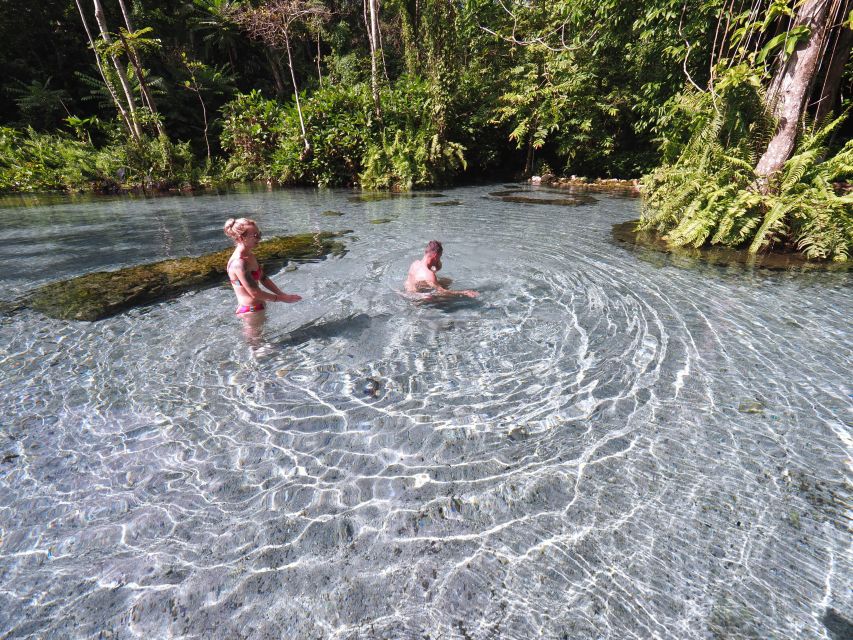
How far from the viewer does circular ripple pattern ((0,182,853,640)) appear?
6.43 ft

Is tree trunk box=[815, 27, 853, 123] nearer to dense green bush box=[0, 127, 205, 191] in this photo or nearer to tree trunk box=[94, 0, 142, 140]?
dense green bush box=[0, 127, 205, 191]

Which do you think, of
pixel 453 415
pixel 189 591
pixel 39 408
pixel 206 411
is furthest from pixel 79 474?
pixel 453 415

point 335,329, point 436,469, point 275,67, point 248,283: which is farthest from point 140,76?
point 436,469

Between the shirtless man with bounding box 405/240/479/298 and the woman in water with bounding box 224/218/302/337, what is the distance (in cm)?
162

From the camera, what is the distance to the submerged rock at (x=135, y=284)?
5.35 metres

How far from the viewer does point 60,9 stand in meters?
Answer: 25.9

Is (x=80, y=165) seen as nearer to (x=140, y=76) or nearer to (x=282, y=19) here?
(x=140, y=76)

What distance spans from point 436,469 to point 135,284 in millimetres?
5889

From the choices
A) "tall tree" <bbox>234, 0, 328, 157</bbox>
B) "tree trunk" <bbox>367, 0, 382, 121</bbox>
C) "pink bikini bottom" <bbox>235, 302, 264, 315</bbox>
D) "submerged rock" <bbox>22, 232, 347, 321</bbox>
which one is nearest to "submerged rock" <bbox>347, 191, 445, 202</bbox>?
"tree trunk" <bbox>367, 0, 382, 121</bbox>

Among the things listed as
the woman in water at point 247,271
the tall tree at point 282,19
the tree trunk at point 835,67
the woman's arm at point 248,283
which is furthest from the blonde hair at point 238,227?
the tall tree at point 282,19

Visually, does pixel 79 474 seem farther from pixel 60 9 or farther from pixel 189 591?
pixel 60 9

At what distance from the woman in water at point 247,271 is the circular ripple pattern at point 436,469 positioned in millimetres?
345

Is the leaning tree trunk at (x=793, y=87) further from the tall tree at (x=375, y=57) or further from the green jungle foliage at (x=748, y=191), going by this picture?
the tall tree at (x=375, y=57)

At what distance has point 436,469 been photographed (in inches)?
109
